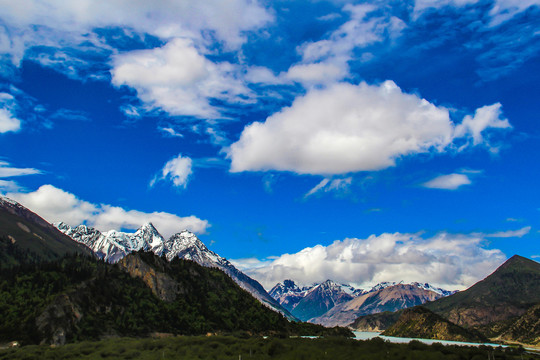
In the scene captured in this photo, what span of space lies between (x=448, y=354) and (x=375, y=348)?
14.9 meters

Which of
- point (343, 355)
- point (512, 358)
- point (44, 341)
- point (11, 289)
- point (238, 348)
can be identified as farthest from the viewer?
point (11, 289)

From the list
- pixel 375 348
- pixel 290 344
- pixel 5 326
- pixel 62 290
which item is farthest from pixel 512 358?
pixel 62 290

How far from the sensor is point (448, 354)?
80.9 meters

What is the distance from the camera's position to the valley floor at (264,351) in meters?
82.1

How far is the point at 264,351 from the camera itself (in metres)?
93.3

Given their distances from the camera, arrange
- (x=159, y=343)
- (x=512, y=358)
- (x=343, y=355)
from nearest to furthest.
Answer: (x=512, y=358) → (x=343, y=355) → (x=159, y=343)

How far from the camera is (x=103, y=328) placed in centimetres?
17800

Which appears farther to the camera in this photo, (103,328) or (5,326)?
(103,328)

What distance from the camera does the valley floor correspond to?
82.1m

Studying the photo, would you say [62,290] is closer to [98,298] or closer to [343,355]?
[98,298]

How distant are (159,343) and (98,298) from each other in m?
100

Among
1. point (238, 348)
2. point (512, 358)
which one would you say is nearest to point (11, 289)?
point (238, 348)

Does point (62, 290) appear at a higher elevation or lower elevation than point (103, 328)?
higher

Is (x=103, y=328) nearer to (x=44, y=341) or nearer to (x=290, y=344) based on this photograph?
(x=44, y=341)
